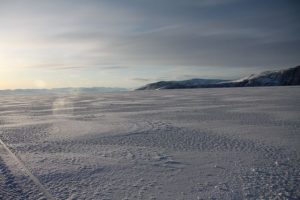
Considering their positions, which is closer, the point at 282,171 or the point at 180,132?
the point at 282,171

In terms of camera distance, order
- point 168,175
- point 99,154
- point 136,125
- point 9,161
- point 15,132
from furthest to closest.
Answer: point 136,125, point 15,132, point 99,154, point 9,161, point 168,175

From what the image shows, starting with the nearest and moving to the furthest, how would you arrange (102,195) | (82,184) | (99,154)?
(102,195), (82,184), (99,154)

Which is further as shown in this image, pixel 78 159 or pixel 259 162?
pixel 78 159

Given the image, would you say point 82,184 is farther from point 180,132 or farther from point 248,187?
point 180,132

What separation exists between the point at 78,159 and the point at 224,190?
3.43 metres

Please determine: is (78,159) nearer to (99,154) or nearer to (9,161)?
(99,154)

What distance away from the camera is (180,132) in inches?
382

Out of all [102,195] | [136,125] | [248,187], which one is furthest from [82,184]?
[136,125]

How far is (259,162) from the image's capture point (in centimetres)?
593

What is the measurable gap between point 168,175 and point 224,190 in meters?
1.15

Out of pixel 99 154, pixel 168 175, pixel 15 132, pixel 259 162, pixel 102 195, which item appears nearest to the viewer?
pixel 102 195

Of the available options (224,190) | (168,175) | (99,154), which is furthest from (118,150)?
(224,190)

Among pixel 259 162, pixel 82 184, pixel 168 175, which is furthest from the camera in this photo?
pixel 259 162

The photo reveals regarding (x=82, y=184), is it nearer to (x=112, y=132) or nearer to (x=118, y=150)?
(x=118, y=150)
